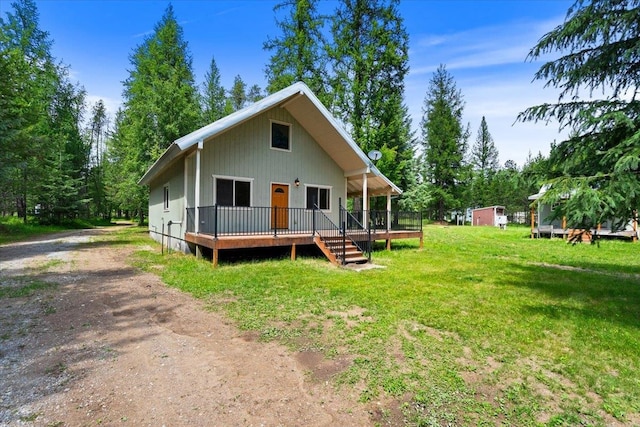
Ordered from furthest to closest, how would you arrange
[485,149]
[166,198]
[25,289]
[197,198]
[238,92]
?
[485,149]
[238,92]
[166,198]
[197,198]
[25,289]

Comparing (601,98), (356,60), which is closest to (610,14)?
(601,98)

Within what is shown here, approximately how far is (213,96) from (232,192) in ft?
67.4

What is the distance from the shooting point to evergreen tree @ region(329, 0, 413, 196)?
2066 centimetres

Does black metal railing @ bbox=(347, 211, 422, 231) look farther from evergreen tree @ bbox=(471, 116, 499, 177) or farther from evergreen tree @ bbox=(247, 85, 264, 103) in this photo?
evergreen tree @ bbox=(471, 116, 499, 177)

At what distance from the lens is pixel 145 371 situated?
3400 mm

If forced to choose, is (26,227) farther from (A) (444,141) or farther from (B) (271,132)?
(A) (444,141)

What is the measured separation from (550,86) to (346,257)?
6325 millimetres

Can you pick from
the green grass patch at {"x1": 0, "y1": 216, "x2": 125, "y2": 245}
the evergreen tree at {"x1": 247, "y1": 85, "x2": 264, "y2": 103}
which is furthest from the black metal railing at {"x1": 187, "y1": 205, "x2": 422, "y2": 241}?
the evergreen tree at {"x1": 247, "y1": 85, "x2": 264, "y2": 103}

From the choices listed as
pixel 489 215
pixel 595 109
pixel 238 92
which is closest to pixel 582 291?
pixel 595 109

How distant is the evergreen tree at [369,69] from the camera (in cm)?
2066

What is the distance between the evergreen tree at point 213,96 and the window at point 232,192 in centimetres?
1845

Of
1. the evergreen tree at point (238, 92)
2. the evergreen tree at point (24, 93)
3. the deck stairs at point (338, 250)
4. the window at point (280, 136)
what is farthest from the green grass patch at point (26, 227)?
the evergreen tree at point (238, 92)

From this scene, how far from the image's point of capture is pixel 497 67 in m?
11.9

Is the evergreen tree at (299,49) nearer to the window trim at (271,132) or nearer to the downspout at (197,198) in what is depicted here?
the window trim at (271,132)
